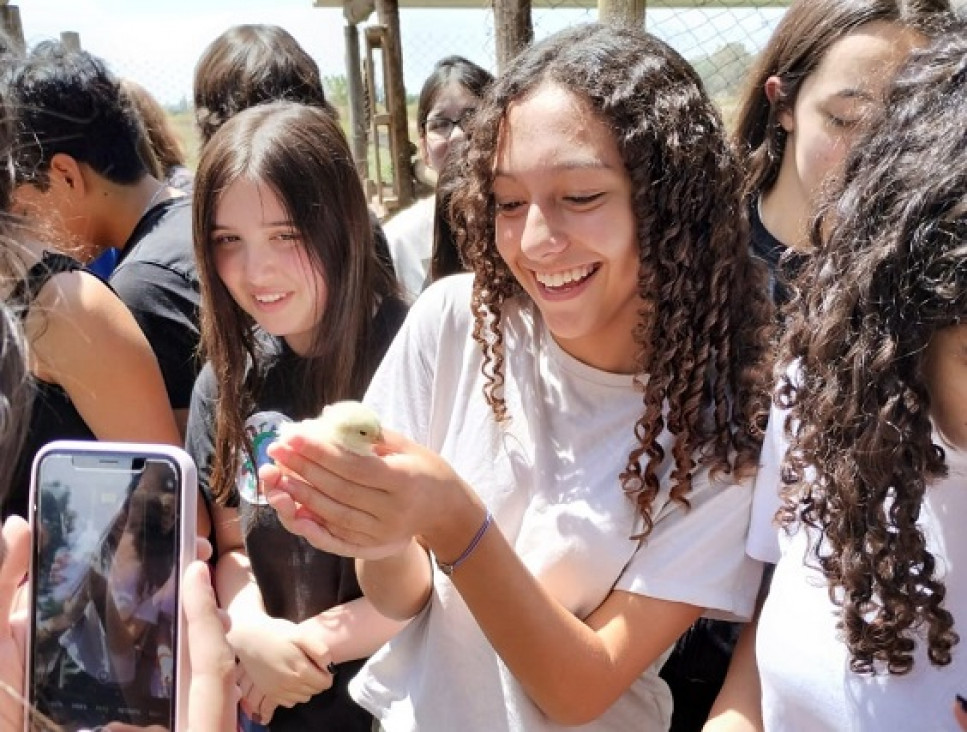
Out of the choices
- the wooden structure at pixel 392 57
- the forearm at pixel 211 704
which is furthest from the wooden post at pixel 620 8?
the forearm at pixel 211 704

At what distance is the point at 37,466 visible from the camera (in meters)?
1.19

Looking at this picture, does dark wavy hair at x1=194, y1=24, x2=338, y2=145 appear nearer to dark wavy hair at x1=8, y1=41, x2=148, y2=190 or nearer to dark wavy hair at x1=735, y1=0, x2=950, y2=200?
dark wavy hair at x1=8, y1=41, x2=148, y2=190

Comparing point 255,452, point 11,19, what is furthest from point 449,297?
point 11,19

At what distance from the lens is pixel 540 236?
136 cm

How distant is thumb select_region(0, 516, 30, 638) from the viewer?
1037mm

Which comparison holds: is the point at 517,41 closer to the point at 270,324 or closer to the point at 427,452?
the point at 270,324

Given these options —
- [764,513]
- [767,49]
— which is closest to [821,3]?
[767,49]

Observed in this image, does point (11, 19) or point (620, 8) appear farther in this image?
point (11, 19)

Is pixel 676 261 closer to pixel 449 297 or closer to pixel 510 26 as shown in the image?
pixel 449 297

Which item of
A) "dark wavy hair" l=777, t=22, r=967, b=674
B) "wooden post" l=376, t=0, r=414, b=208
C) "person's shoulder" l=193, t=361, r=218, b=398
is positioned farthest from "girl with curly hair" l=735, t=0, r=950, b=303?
"wooden post" l=376, t=0, r=414, b=208

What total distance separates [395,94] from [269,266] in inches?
202

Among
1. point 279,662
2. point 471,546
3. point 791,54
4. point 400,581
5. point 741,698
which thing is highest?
point 791,54

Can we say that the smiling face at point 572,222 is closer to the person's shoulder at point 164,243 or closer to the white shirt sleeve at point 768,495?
the white shirt sleeve at point 768,495

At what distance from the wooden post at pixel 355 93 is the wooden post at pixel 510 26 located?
4667 millimetres
